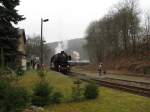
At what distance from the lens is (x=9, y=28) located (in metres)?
24.6

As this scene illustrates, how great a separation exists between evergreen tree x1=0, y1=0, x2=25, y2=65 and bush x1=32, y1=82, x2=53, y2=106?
32.0ft

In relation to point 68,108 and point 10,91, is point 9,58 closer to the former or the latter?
point 68,108

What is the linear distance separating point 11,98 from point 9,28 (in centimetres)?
1509

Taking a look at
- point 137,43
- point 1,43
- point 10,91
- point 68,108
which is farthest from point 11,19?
point 137,43

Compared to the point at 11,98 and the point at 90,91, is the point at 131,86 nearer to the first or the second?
the point at 90,91

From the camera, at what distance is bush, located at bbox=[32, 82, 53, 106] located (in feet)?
45.1

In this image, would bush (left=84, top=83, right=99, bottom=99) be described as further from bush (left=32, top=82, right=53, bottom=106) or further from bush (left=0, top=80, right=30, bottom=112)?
bush (left=0, top=80, right=30, bottom=112)

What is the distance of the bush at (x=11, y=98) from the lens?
1010 centimetres

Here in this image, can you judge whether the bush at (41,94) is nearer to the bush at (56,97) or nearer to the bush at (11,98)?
the bush at (56,97)

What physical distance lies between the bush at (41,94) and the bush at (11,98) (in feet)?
9.10

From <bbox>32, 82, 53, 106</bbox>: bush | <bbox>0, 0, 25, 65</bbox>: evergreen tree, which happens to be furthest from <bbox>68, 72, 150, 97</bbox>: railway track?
<bbox>0, 0, 25, 65</bbox>: evergreen tree

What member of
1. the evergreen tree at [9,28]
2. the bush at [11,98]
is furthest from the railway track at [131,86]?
the bush at [11,98]

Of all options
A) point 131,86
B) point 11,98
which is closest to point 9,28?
point 131,86

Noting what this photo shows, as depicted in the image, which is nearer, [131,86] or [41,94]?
[41,94]
